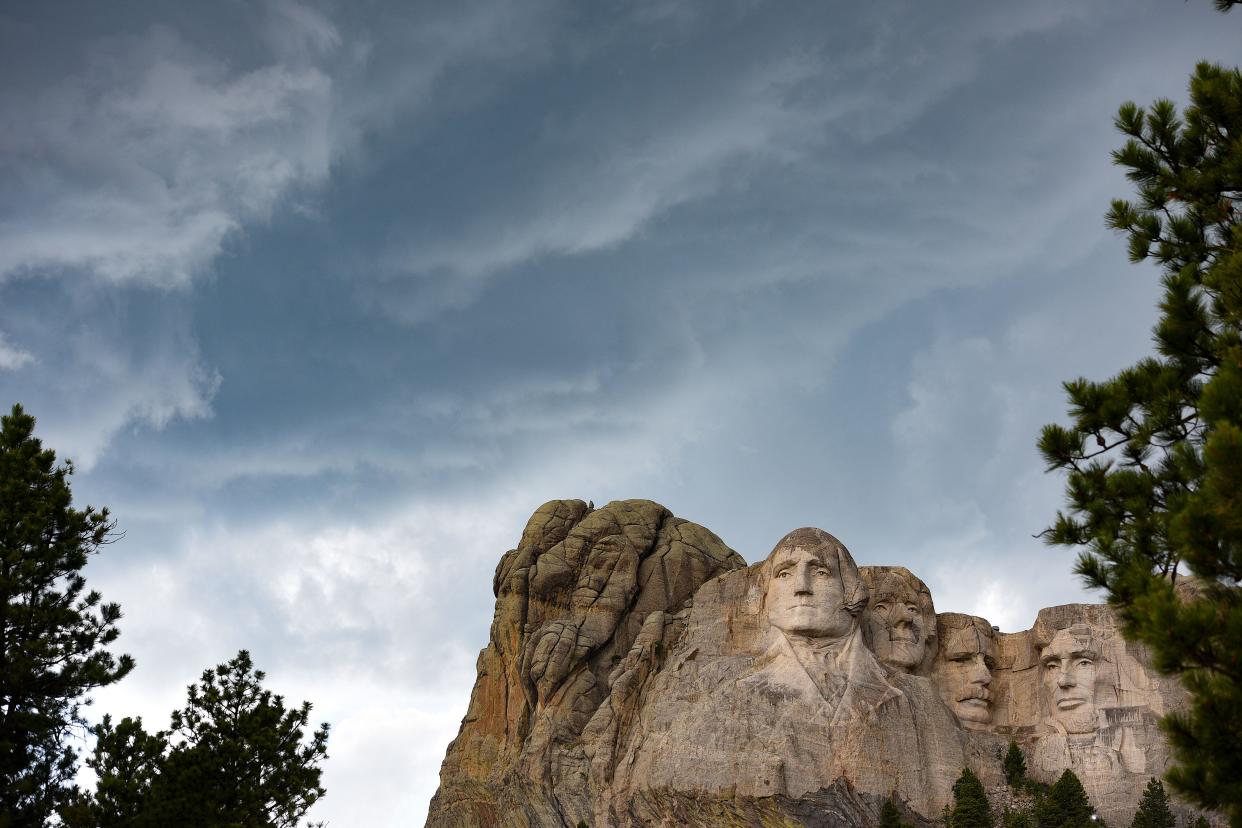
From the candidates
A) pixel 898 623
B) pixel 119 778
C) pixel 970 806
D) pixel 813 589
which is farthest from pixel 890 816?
pixel 119 778

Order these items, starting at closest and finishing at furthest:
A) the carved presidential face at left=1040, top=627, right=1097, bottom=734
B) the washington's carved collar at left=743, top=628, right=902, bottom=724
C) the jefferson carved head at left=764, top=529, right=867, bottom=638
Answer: the washington's carved collar at left=743, top=628, right=902, bottom=724
the carved presidential face at left=1040, top=627, right=1097, bottom=734
the jefferson carved head at left=764, top=529, right=867, bottom=638

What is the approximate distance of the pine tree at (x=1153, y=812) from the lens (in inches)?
1722

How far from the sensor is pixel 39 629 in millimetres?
32281

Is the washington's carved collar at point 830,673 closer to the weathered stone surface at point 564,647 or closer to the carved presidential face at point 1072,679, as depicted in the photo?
the weathered stone surface at point 564,647

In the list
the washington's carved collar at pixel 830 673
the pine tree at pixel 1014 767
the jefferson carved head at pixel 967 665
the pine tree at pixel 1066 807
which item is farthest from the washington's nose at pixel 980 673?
the pine tree at pixel 1066 807

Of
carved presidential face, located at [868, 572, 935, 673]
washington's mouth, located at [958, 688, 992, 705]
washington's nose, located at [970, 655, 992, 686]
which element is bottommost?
washington's mouth, located at [958, 688, 992, 705]

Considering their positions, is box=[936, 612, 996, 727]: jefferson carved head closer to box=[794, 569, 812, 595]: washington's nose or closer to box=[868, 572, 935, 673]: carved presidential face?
box=[868, 572, 935, 673]: carved presidential face

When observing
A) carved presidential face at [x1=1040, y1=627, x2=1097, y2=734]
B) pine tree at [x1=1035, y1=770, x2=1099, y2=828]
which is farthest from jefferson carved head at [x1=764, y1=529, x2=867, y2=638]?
pine tree at [x1=1035, y1=770, x2=1099, y2=828]

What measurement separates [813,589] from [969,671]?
22.5 feet

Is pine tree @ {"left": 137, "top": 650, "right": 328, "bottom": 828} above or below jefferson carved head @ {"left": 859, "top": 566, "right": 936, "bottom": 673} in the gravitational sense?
below

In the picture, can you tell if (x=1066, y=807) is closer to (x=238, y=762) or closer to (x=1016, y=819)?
(x=1016, y=819)

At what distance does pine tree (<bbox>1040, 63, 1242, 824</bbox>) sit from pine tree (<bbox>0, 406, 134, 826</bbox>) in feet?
69.3

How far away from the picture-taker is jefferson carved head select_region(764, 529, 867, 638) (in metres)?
50.6

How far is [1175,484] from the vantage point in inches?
867
